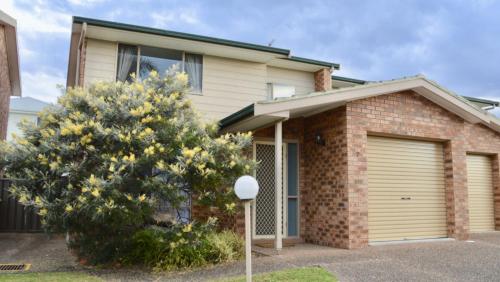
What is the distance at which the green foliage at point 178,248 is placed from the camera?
21.4 ft

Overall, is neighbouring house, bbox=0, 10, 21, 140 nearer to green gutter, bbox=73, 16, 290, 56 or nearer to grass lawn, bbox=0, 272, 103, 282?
green gutter, bbox=73, 16, 290, 56

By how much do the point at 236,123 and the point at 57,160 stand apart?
148 inches

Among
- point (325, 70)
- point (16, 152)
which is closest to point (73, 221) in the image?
point (16, 152)

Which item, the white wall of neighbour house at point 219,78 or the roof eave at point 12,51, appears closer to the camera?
the white wall of neighbour house at point 219,78

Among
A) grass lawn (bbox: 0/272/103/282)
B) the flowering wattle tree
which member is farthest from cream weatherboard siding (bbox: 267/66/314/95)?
grass lawn (bbox: 0/272/103/282)

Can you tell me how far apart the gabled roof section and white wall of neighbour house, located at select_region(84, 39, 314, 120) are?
1.55m

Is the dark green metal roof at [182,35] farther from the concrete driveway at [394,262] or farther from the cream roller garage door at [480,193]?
the cream roller garage door at [480,193]

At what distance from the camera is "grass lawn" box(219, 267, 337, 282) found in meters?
5.40

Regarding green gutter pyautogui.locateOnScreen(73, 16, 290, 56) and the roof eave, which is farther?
the roof eave

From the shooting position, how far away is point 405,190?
31.7ft

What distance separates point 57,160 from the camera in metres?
6.43

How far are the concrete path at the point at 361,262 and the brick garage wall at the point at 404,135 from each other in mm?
669

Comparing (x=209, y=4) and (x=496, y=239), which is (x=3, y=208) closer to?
(x=209, y=4)

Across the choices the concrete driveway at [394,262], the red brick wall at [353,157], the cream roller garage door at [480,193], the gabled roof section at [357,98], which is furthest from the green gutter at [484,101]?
the concrete driveway at [394,262]
